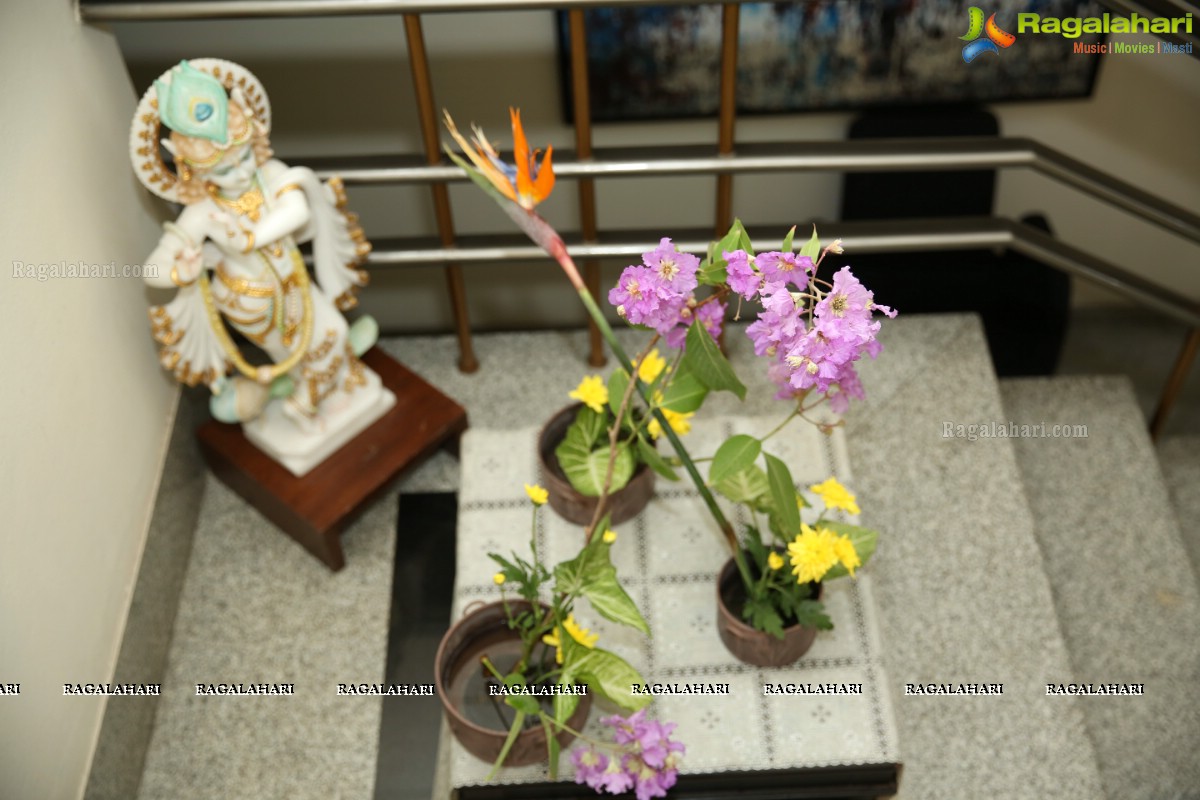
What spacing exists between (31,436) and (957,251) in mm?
2274

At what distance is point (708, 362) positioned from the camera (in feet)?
5.32

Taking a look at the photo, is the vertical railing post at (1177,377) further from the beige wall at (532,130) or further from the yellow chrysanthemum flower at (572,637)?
the yellow chrysanthemum flower at (572,637)

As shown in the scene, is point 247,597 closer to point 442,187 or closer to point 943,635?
Result: point 442,187

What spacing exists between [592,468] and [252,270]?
0.65 m

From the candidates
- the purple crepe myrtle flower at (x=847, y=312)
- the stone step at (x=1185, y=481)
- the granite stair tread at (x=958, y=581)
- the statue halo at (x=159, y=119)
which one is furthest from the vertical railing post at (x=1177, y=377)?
the statue halo at (x=159, y=119)

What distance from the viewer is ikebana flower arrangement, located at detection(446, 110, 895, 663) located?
1.41m

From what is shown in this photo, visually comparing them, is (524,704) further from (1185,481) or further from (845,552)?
(1185,481)

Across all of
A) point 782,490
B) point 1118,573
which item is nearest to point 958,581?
point 1118,573

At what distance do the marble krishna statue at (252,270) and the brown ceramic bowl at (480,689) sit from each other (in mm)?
544

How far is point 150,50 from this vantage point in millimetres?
2658

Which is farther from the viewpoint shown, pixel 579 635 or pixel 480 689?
pixel 480 689

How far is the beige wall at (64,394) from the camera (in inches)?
69.3

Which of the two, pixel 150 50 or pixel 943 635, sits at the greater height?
pixel 150 50

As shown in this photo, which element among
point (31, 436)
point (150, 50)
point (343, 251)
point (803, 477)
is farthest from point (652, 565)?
point (150, 50)
